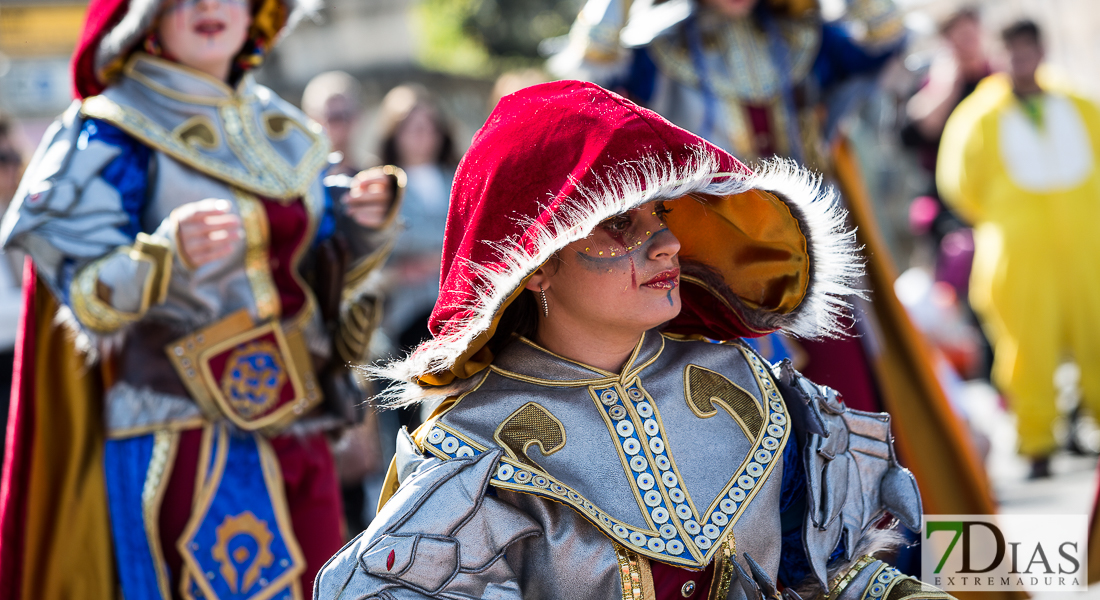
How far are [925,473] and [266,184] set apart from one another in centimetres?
224

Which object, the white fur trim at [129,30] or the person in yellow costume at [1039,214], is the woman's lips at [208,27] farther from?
the person in yellow costume at [1039,214]

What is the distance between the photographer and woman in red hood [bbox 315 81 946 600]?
198 cm

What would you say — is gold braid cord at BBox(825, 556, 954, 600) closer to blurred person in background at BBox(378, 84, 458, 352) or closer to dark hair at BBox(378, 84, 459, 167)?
blurred person in background at BBox(378, 84, 458, 352)

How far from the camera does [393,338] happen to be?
6.21m

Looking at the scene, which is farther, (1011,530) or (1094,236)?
(1094,236)

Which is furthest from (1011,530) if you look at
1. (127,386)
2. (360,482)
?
(127,386)

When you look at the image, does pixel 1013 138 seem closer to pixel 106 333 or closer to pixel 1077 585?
pixel 1077 585

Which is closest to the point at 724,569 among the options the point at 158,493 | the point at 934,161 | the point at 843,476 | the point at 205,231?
the point at 843,476

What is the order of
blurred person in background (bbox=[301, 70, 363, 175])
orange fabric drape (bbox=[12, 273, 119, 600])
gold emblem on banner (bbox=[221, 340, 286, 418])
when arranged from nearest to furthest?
orange fabric drape (bbox=[12, 273, 119, 600])
gold emblem on banner (bbox=[221, 340, 286, 418])
blurred person in background (bbox=[301, 70, 363, 175])

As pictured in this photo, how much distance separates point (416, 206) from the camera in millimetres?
5949

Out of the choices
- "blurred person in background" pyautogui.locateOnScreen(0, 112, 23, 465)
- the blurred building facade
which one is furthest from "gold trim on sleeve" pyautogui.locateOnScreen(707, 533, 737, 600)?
the blurred building facade

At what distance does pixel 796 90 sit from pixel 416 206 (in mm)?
2259

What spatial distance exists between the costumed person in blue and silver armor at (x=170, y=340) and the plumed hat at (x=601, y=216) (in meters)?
1.02

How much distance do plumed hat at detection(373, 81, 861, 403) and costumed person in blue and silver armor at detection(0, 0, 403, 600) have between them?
102cm
